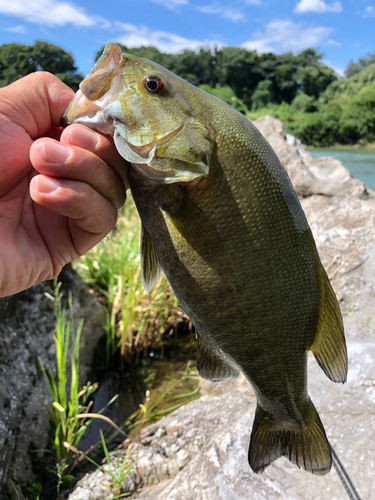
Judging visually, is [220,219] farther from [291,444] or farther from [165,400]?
[165,400]

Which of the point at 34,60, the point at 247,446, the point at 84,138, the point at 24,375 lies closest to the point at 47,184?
the point at 84,138

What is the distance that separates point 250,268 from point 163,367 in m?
4.32

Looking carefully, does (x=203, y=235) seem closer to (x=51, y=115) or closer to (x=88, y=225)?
(x=88, y=225)

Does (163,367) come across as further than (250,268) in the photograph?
Yes

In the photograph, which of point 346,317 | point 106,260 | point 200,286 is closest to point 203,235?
point 200,286

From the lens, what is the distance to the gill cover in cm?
125

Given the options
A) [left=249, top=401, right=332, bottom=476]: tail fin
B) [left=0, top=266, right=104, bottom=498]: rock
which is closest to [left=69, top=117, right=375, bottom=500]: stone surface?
[left=0, top=266, right=104, bottom=498]: rock

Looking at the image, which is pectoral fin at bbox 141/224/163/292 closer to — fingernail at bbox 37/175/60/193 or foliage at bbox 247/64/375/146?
fingernail at bbox 37/175/60/193

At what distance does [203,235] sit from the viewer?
1.34 metres

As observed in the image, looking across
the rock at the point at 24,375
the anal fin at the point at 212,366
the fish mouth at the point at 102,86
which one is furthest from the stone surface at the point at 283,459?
the fish mouth at the point at 102,86

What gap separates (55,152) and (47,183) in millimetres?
122

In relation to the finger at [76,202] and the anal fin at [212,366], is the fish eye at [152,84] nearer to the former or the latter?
the finger at [76,202]

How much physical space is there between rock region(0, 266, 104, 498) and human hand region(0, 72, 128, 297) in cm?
189

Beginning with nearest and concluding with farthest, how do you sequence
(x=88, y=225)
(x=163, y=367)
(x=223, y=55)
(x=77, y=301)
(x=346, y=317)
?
(x=88, y=225)
(x=346, y=317)
(x=77, y=301)
(x=163, y=367)
(x=223, y=55)
